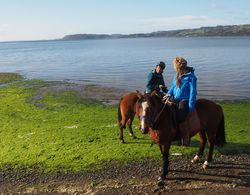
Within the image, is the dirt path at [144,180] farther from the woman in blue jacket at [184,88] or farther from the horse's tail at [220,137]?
the woman in blue jacket at [184,88]

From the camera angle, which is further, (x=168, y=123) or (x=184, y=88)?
(x=184, y=88)

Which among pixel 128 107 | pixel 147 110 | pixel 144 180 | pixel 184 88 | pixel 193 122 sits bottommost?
pixel 144 180

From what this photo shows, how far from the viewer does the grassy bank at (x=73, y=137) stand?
10852 mm

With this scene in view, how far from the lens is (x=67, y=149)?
11.8 meters

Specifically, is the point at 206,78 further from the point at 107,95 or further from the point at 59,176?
the point at 59,176

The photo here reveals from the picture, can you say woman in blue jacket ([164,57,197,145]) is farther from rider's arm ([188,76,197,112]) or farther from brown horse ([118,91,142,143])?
brown horse ([118,91,142,143])

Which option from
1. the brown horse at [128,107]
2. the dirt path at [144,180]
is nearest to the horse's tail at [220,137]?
the dirt path at [144,180]

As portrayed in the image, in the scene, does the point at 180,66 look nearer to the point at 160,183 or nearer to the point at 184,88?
the point at 184,88

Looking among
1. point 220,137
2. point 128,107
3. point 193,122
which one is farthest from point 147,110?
point 128,107

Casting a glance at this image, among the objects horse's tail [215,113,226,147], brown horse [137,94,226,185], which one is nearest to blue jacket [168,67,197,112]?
brown horse [137,94,226,185]

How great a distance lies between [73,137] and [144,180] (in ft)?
15.3

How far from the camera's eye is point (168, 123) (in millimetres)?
8938

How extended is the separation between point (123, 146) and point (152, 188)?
10.8ft

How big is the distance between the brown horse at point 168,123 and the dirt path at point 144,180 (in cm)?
37
